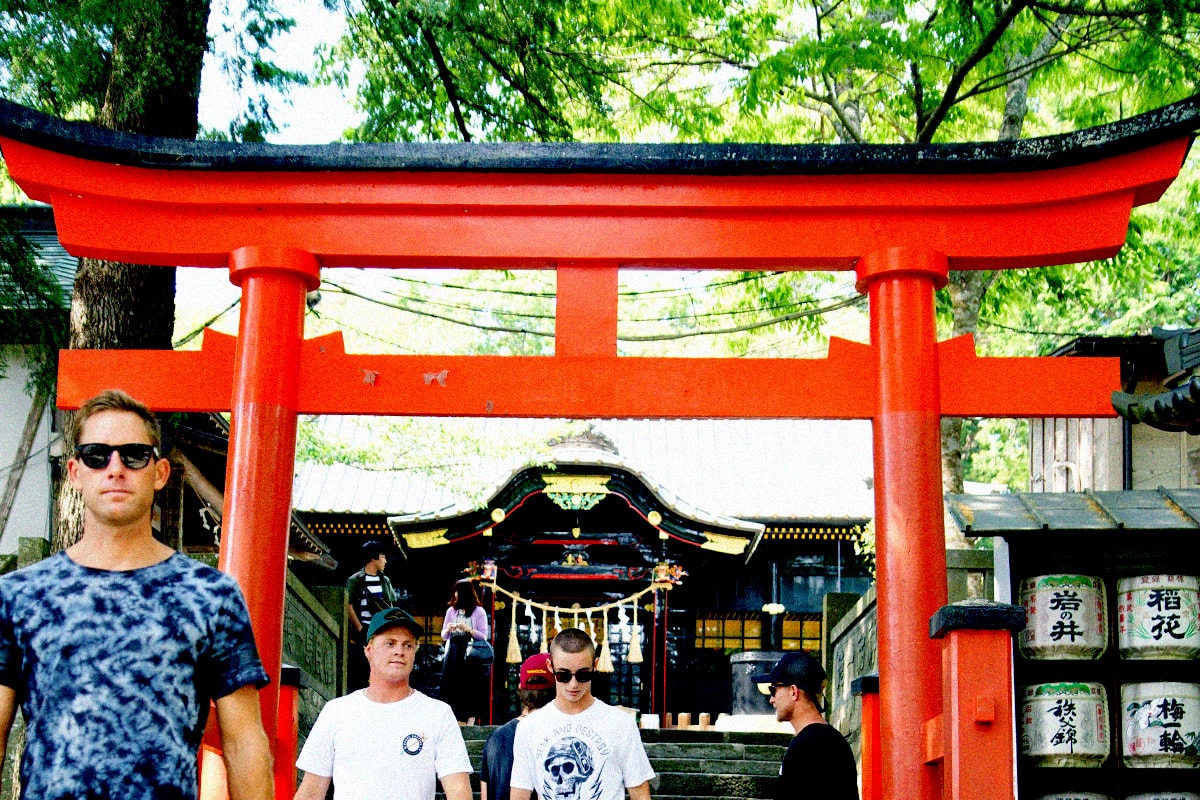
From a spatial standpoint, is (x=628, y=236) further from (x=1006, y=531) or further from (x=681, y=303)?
(x=681, y=303)

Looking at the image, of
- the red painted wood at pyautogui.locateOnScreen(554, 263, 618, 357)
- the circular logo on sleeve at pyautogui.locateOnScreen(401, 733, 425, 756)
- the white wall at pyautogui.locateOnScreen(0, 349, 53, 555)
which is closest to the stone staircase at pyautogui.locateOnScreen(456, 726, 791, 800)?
the red painted wood at pyautogui.locateOnScreen(554, 263, 618, 357)

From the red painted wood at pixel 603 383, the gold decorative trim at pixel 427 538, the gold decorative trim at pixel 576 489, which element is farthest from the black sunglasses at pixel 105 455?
the gold decorative trim at pixel 427 538

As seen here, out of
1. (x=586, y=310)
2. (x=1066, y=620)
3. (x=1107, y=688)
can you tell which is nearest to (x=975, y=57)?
(x=586, y=310)

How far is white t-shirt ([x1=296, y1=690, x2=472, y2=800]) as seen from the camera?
4.72 metres

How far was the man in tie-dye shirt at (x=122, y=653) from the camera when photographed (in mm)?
2953

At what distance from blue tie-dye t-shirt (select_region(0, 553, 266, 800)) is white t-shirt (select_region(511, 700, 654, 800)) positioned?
2262mm

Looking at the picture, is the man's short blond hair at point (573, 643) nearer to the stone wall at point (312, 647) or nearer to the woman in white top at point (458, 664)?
the stone wall at point (312, 647)

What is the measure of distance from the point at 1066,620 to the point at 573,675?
2.13 m

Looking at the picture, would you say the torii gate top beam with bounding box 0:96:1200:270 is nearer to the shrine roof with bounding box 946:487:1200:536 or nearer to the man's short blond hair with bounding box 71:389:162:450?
the shrine roof with bounding box 946:487:1200:536

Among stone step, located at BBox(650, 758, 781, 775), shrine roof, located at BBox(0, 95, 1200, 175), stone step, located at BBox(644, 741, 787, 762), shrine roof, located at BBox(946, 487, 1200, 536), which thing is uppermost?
shrine roof, located at BBox(0, 95, 1200, 175)

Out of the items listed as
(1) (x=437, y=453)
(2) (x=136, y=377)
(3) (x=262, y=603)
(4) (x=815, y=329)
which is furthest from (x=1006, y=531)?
(1) (x=437, y=453)

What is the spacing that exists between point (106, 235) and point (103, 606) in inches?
189

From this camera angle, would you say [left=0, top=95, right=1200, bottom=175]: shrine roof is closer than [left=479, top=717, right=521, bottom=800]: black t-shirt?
No

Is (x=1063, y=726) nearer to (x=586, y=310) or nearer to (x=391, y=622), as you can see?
(x=391, y=622)
